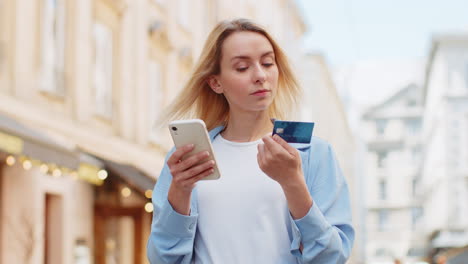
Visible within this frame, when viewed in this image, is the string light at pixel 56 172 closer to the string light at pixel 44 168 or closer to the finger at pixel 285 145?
the string light at pixel 44 168

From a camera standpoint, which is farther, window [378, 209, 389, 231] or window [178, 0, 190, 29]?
window [378, 209, 389, 231]

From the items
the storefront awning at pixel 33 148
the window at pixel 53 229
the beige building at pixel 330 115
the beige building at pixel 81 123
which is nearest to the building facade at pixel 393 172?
the beige building at pixel 330 115

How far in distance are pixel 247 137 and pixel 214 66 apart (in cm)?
24

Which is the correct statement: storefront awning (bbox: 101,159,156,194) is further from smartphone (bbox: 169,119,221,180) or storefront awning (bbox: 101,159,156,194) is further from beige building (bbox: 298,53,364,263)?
beige building (bbox: 298,53,364,263)

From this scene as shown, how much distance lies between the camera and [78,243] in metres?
15.2

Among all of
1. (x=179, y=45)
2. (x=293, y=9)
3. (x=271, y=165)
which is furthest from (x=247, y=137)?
(x=293, y=9)

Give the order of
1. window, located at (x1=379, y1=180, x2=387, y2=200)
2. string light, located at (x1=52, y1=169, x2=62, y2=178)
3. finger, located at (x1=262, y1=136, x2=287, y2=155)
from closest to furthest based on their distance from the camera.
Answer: finger, located at (x1=262, y1=136, x2=287, y2=155) < string light, located at (x1=52, y1=169, x2=62, y2=178) < window, located at (x1=379, y1=180, x2=387, y2=200)

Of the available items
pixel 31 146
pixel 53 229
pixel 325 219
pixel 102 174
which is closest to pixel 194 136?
pixel 325 219

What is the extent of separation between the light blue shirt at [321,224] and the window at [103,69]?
13738 mm

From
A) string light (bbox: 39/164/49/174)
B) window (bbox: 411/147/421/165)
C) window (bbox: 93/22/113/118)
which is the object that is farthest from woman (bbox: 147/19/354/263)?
window (bbox: 411/147/421/165)

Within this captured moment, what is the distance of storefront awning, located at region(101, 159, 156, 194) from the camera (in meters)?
14.6

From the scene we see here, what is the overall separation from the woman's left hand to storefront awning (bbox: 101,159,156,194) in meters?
12.1

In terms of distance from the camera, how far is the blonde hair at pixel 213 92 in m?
2.95

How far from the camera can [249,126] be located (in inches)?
117
